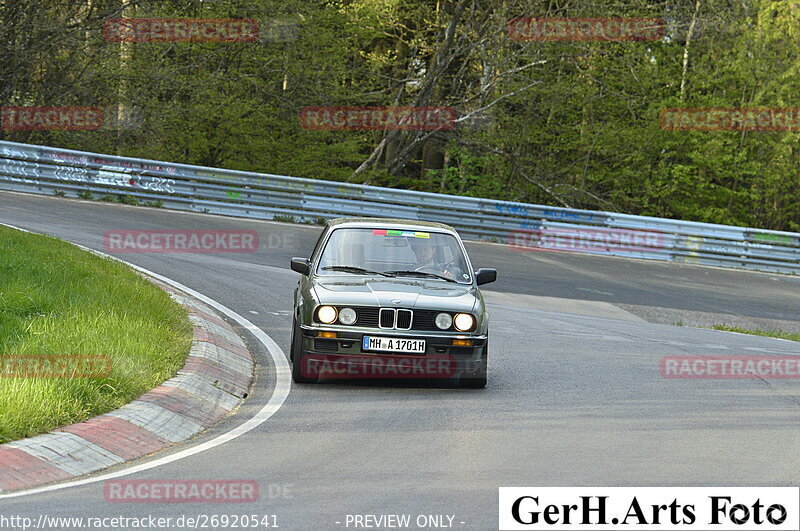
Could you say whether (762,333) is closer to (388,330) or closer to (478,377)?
(478,377)

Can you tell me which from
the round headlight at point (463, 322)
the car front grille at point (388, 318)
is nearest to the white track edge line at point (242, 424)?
the car front grille at point (388, 318)

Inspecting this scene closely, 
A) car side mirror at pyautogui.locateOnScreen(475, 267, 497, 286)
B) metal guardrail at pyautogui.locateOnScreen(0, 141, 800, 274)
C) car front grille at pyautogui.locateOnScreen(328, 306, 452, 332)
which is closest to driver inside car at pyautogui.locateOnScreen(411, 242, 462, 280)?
car side mirror at pyautogui.locateOnScreen(475, 267, 497, 286)

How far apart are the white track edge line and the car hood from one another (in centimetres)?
94

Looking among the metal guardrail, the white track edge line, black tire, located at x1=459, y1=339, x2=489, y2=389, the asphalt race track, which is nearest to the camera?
the asphalt race track

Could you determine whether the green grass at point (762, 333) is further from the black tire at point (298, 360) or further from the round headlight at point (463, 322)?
the black tire at point (298, 360)

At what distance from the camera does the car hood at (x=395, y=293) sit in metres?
9.54

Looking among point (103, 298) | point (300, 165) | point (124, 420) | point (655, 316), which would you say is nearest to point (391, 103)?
point (300, 165)

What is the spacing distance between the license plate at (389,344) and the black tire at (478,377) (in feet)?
2.26

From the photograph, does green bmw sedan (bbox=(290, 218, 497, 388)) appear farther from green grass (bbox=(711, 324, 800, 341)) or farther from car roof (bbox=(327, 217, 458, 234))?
green grass (bbox=(711, 324, 800, 341))

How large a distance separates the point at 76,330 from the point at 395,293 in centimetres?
287

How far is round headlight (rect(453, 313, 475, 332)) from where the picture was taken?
31.4 feet

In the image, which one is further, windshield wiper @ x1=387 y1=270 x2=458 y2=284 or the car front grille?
windshield wiper @ x1=387 y1=270 x2=458 y2=284

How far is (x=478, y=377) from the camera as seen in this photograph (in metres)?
9.87

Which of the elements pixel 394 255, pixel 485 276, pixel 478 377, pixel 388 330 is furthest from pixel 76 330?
pixel 485 276
